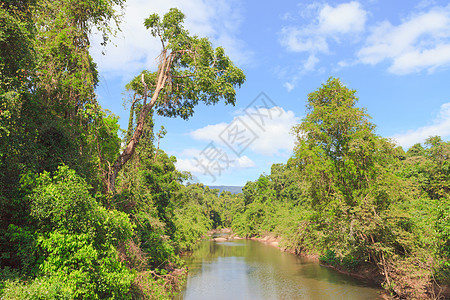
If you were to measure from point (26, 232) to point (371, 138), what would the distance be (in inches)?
717

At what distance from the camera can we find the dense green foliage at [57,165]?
23.1ft

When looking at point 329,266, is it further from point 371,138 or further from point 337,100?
point 337,100

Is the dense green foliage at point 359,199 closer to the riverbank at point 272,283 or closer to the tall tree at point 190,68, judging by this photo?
the riverbank at point 272,283

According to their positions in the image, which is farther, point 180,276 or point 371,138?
point 371,138

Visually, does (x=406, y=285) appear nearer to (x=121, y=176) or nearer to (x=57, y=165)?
(x=121, y=176)

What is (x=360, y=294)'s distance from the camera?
15.7m

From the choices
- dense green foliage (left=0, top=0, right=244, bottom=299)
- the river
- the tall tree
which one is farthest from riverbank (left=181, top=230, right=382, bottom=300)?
the tall tree

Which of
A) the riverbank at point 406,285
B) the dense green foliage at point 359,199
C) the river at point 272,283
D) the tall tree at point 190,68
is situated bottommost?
the river at point 272,283

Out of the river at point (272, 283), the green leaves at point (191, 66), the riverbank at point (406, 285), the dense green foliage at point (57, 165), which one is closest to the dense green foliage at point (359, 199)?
the riverbank at point (406, 285)

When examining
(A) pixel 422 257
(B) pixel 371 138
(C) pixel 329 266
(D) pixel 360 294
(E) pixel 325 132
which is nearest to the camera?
(A) pixel 422 257

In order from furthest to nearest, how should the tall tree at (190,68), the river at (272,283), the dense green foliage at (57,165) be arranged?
the river at (272,283)
the tall tree at (190,68)
the dense green foliage at (57,165)

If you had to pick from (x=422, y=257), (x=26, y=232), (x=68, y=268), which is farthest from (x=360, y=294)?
(x=26, y=232)

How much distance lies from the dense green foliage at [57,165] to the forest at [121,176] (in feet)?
0.13

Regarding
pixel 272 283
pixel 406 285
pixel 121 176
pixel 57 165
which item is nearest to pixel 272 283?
pixel 272 283
